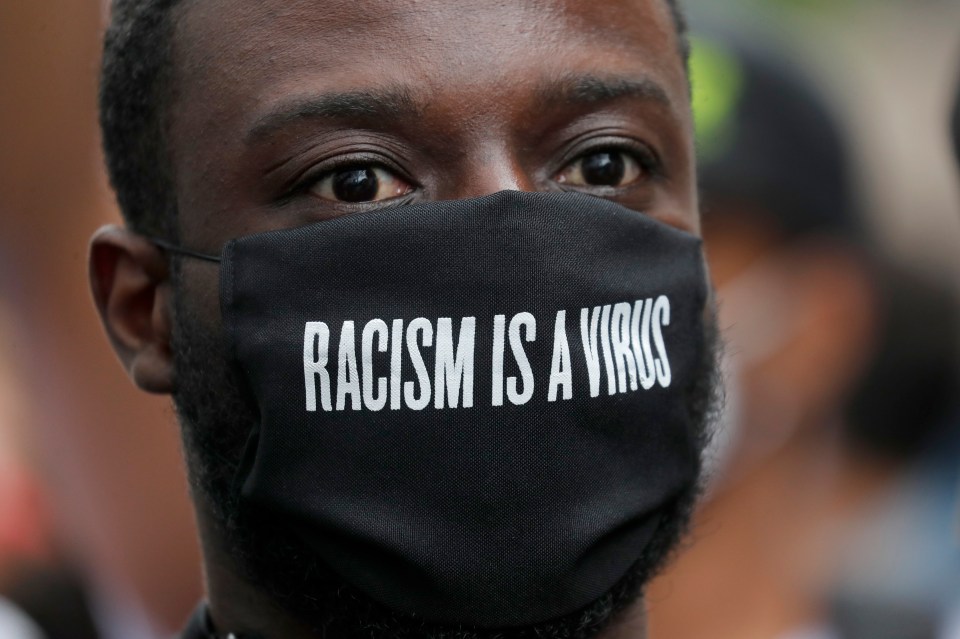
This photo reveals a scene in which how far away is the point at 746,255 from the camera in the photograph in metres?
4.78

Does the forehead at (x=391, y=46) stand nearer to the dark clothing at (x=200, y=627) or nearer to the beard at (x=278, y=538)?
the beard at (x=278, y=538)

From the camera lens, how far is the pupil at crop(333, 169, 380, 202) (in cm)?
228

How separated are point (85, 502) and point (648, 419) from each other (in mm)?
2846

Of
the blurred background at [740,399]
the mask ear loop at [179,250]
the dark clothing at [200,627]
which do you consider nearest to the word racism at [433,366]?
the mask ear loop at [179,250]

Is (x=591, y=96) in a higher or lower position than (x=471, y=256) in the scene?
higher

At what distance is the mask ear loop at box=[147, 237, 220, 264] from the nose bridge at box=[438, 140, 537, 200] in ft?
1.44

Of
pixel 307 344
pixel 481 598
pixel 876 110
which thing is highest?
pixel 876 110

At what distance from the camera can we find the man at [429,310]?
6.95ft

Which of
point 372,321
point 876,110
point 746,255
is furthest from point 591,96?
point 876,110

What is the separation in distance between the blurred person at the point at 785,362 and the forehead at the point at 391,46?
2.30 metres

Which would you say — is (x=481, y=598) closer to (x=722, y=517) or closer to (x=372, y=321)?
(x=372, y=321)

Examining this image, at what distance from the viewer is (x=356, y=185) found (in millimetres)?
2285

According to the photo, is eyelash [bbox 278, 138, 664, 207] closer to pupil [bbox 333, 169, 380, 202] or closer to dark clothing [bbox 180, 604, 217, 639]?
pupil [bbox 333, 169, 380, 202]

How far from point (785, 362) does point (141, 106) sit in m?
2.87
